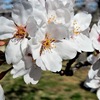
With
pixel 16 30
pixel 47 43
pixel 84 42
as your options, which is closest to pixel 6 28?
pixel 16 30

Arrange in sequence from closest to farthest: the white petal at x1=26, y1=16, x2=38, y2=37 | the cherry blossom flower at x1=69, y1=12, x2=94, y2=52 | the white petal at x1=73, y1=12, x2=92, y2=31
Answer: the white petal at x1=26, y1=16, x2=38, y2=37 < the cherry blossom flower at x1=69, y1=12, x2=94, y2=52 < the white petal at x1=73, y1=12, x2=92, y2=31

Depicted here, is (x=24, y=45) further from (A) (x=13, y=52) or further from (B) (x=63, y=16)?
(B) (x=63, y=16)

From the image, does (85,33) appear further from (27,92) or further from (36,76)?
(27,92)

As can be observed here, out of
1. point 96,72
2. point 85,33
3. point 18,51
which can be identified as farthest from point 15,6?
point 96,72

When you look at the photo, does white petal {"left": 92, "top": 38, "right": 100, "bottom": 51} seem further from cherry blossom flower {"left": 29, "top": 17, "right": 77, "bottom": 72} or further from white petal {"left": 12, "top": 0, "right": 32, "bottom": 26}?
white petal {"left": 12, "top": 0, "right": 32, "bottom": 26}

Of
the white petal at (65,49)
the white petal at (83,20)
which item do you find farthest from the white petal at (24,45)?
the white petal at (83,20)

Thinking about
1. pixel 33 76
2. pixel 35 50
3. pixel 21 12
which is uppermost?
pixel 21 12

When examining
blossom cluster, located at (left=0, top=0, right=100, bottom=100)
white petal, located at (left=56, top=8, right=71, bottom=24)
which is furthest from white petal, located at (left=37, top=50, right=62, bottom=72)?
white petal, located at (left=56, top=8, right=71, bottom=24)
